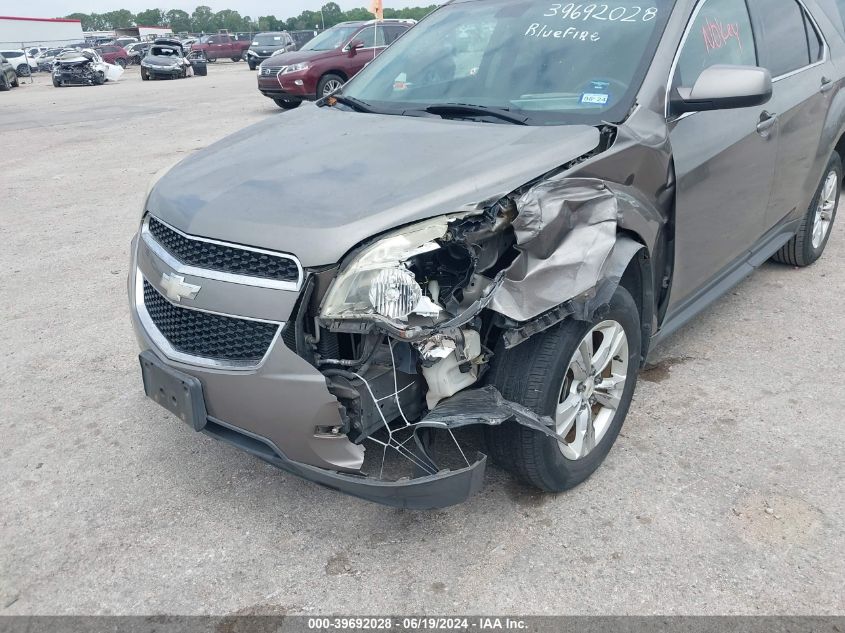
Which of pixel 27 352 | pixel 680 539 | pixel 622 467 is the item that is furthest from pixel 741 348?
pixel 27 352

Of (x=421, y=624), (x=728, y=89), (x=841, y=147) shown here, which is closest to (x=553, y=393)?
(x=421, y=624)

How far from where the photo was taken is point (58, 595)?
243cm

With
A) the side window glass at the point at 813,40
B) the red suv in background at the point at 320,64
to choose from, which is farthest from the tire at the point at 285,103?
the side window glass at the point at 813,40

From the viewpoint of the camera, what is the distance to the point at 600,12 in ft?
10.9

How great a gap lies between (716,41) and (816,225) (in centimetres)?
210

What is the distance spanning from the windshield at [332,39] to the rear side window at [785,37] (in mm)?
11539

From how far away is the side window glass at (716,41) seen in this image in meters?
3.19

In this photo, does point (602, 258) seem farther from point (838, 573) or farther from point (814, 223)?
point (814, 223)

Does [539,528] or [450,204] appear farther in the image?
[539,528]

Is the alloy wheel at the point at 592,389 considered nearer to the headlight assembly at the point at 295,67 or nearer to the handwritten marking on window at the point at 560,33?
the handwritten marking on window at the point at 560,33

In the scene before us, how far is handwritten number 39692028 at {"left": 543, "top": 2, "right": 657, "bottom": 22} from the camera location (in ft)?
10.6

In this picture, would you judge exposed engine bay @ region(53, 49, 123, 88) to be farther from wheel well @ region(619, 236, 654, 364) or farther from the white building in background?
wheel well @ region(619, 236, 654, 364)

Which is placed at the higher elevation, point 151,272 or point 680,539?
point 151,272

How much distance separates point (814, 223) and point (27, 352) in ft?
16.5
